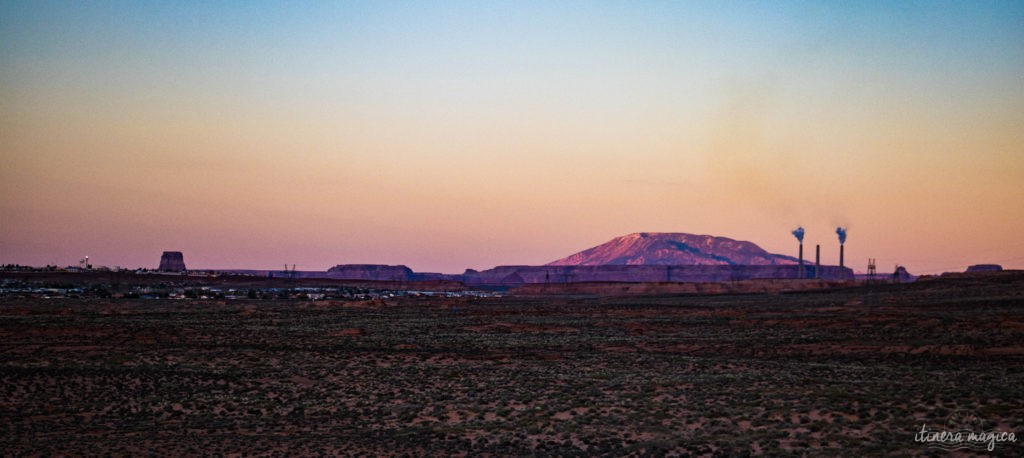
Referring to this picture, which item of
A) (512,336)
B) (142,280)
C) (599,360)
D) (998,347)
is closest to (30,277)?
(142,280)

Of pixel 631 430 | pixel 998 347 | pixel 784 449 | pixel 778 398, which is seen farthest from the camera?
pixel 998 347

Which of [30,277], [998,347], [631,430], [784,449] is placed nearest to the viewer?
[784,449]

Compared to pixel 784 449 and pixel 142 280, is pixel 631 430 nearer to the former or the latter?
pixel 784 449

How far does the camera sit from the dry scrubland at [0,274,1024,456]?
18891mm

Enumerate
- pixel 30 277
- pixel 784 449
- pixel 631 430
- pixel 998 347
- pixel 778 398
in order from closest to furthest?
pixel 784 449, pixel 631 430, pixel 778 398, pixel 998 347, pixel 30 277

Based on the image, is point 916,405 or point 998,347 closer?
point 916,405

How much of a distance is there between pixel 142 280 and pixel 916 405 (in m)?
166

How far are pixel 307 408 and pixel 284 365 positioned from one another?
8.83m

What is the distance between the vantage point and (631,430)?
19.9 meters

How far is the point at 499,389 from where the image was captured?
1019 inches

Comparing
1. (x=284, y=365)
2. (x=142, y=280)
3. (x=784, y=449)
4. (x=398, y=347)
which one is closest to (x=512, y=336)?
(x=398, y=347)

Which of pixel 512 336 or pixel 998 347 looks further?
pixel 512 336

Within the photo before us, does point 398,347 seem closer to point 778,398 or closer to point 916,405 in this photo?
point 778,398

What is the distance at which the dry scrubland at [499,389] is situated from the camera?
744 inches
